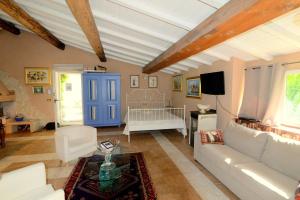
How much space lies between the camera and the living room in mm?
1906

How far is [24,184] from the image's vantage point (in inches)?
72.4

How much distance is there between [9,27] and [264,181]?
274 inches

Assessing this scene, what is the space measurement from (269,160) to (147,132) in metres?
3.56

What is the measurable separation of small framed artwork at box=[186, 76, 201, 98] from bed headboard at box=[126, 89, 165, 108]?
1.64 meters

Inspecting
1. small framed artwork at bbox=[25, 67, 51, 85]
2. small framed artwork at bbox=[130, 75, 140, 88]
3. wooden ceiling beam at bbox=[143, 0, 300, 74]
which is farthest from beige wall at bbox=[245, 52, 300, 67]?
small framed artwork at bbox=[25, 67, 51, 85]

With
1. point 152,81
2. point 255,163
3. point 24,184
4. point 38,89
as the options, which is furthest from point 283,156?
point 38,89

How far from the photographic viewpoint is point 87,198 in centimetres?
220

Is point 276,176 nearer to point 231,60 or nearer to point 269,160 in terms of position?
point 269,160

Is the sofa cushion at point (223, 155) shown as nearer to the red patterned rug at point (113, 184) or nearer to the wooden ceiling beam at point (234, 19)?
the red patterned rug at point (113, 184)

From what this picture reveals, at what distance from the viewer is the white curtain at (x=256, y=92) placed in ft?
9.86

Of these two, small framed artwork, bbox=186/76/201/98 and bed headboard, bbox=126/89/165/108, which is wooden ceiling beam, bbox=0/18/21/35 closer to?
bed headboard, bbox=126/89/165/108

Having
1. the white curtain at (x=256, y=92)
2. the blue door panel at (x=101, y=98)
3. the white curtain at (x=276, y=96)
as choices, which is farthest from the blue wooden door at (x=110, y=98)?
the white curtain at (x=276, y=96)

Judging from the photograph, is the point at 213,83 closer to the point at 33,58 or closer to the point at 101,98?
the point at 101,98

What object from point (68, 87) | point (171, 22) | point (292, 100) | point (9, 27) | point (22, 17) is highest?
point (9, 27)
